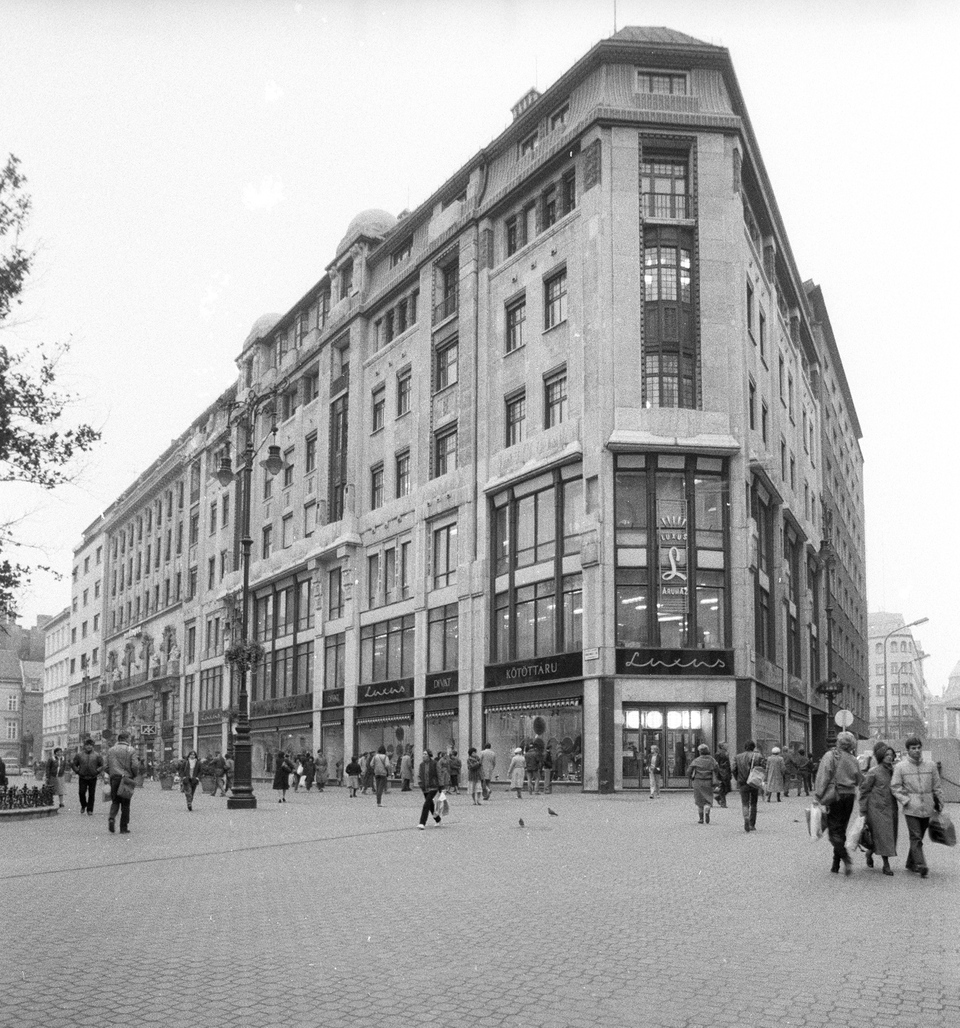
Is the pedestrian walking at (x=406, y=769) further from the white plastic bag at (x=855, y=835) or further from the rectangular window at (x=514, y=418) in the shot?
the white plastic bag at (x=855, y=835)

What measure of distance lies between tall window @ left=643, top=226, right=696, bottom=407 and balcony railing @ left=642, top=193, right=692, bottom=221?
628mm

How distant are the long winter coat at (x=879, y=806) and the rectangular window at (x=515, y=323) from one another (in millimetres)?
32268

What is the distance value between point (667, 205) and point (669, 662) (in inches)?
630

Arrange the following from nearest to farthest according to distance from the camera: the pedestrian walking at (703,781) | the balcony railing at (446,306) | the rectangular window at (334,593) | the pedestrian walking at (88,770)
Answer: the pedestrian walking at (703,781), the pedestrian walking at (88,770), the balcony railing at (446,306), the rectangular window at (334,593)

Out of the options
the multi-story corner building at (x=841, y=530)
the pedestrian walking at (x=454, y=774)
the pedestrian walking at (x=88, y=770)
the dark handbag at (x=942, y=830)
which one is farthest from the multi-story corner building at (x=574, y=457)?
the dark handbag at (x=942, y=830)

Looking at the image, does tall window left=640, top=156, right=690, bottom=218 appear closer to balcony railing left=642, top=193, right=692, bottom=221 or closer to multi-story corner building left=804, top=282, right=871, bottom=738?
balcony railing left=642, top=193, right=692, bottom=221

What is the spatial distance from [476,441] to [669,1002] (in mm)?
39465

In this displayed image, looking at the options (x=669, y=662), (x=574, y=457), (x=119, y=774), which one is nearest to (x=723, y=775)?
(x=669, y=662)

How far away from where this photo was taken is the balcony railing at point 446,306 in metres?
49.3

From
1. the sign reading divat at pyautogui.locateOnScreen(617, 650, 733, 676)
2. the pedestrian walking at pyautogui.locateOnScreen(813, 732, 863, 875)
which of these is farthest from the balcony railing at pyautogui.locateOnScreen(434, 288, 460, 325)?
the pedestrian walking at pyautogui.locateOnScreen(813, 732, 863, 875)

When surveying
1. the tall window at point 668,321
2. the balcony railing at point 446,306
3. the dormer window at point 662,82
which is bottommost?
the tall window at point 668,321

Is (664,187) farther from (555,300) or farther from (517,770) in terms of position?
(517,770)

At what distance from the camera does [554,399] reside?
42562 mm

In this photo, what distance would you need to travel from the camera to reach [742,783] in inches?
834
